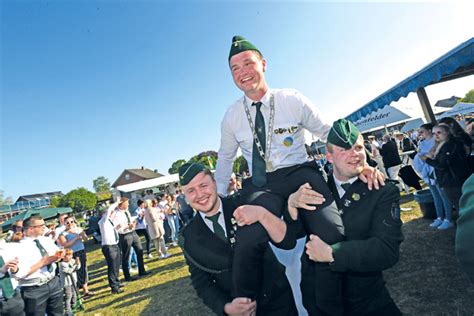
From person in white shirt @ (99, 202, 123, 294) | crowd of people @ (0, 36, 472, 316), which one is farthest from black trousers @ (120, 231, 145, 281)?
crowd of people @ (0, 36, 472, 316)

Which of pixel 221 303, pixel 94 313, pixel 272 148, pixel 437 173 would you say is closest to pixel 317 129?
pixel 272 148

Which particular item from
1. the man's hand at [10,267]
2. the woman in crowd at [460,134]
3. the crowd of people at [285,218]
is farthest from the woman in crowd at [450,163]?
the man's hand at [10,267]

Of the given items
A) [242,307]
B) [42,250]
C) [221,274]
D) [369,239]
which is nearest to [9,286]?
[42,250]

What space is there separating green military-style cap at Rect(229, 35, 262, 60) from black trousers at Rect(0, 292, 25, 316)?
213 inches

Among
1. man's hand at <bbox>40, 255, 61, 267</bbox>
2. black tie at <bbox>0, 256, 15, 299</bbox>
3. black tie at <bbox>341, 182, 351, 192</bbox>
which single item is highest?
black tie at <bbox>341, 182, 351, 192</bbox>

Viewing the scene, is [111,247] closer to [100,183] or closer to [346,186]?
[346,186]

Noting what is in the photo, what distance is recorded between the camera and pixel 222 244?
2.20 meters

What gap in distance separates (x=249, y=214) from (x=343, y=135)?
102 centimetres

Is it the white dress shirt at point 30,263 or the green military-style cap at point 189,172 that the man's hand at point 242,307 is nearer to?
the green military-style cap at point 189,172

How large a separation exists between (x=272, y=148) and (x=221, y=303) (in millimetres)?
1379

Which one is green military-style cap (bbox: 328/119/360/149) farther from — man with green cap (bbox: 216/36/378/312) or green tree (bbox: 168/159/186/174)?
green tree (bbox: 168/159/186/174)

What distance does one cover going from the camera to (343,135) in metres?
2.16

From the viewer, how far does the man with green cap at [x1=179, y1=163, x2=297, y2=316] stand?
2.15m

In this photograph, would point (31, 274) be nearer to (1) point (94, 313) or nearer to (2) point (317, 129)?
(1) point (94, 313)
